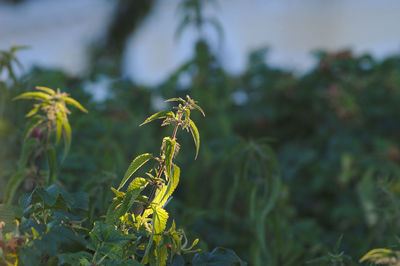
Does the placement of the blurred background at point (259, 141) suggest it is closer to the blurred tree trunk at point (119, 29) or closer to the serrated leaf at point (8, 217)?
the serrated leaf at point (8, 217)

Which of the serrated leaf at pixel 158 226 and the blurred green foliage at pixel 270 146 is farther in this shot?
the blurred green foliage at pixel 270 146

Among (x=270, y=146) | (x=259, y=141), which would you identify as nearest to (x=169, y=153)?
(x=259, y=141)

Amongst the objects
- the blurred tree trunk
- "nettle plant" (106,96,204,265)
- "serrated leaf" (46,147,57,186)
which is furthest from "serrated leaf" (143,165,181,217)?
the blurred tree trunk

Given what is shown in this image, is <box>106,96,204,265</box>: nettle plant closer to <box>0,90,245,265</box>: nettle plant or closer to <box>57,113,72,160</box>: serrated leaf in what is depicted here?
<box>0,90,245,265</box>: nettle plant

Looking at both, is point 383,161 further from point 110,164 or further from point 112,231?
point 112,231

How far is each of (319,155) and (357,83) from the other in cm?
33

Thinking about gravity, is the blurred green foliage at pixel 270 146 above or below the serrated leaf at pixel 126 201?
above

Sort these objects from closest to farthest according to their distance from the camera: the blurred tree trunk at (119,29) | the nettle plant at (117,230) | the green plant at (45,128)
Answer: the nettle plant at (117,230) → the green plant at (45,128) → the blurred tree trunk at (119,29)

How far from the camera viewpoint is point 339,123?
178cm

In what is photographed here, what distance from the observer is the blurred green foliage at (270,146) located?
1110 millimetres

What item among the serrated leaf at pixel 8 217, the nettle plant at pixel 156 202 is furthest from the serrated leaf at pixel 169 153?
the serrated leaf at pixel 8 217

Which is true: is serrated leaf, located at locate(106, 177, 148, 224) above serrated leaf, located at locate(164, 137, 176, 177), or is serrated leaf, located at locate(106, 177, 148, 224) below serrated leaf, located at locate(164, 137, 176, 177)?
below

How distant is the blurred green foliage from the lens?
3.64ft

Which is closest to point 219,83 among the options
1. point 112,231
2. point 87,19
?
point 112,231
